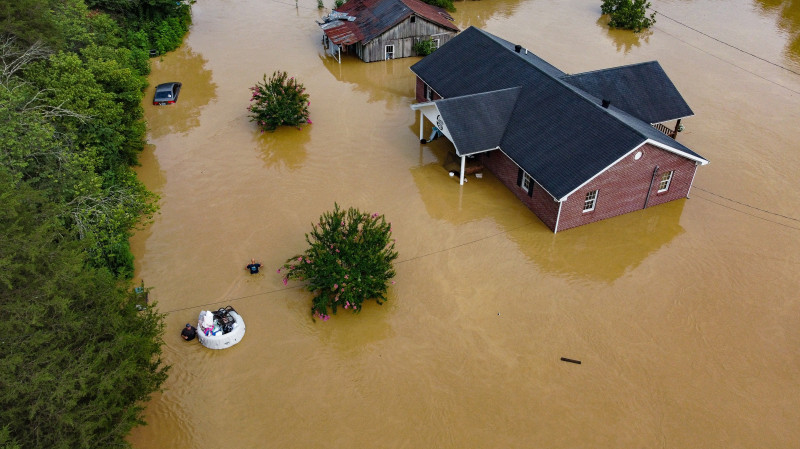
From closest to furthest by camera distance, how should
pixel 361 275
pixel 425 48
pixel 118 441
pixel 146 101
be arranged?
1. pixel 118 441
2. pixel 361 275
3. pixel 146 101
4. pixel 425 48

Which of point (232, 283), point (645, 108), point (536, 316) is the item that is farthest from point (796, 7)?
point (232, 283)

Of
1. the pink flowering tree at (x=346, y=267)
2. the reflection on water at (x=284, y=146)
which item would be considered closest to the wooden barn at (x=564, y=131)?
the reflection on water at (x=284, y=146)

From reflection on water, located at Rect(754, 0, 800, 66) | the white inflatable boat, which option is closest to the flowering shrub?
the white inflatable boat

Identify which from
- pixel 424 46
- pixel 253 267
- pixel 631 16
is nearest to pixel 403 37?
pixel 424 46

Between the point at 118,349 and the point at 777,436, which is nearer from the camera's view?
the point at 118,349

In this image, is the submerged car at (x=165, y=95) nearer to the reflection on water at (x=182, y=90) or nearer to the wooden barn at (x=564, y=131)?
the reflection on water at (x=182, y=90)

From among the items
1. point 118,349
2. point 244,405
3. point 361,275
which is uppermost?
point 118,349

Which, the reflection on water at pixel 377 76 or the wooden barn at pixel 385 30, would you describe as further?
the wooden barn at pixel 385 30

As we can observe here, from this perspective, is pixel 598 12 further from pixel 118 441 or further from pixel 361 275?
pixel 118 441
